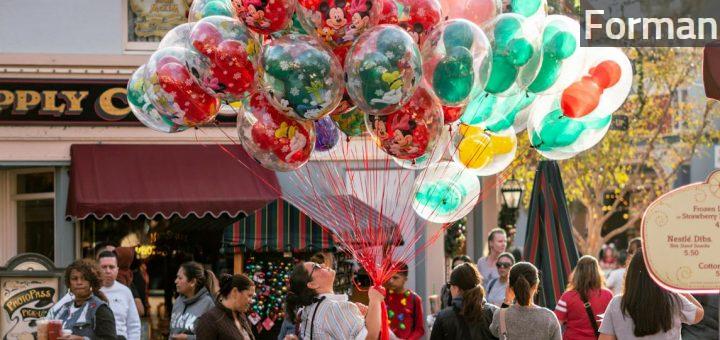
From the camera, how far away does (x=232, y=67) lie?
7.11 meters

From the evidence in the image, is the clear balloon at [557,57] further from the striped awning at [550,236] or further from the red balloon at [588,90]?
the striped awning at [550,236]

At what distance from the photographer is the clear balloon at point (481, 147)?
869cm

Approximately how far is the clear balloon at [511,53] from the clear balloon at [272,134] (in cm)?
123

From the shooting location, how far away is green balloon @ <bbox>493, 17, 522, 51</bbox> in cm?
764

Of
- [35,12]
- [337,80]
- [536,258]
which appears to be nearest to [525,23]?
[337,80]

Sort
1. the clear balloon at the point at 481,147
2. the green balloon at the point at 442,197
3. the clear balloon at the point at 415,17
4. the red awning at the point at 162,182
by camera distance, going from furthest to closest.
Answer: the red awning at the point at 162,182
the green balloon at the point at 442,197
the clear balloon at the point at 481,147
the clear balloon at the point at 415,17

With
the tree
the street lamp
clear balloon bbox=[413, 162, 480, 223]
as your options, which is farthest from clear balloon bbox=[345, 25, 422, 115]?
the tree

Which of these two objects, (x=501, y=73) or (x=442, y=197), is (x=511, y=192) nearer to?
(x=442, y=197)

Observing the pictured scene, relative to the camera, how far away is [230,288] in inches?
320

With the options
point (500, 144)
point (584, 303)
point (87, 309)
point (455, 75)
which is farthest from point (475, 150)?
point (87, 309)

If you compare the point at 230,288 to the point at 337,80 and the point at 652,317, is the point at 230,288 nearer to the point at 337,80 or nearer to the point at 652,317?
the point at 337,80

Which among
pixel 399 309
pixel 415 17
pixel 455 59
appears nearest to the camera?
pixel 455 59

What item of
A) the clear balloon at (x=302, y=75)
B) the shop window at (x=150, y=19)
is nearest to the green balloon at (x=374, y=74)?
the clear balloon at (x=302, y=75)

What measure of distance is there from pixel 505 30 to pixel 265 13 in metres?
1.68
